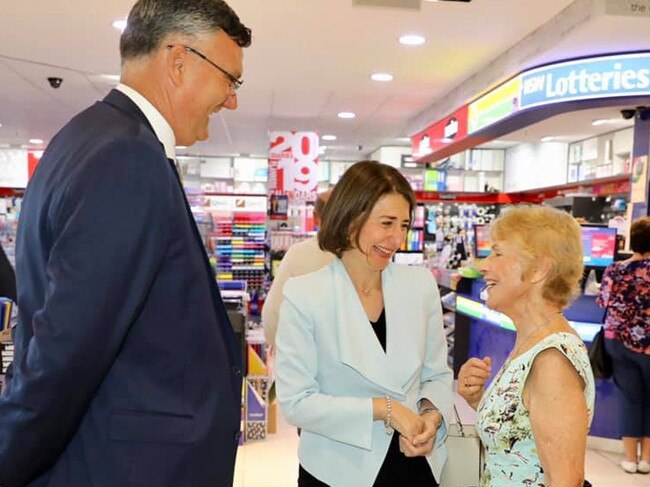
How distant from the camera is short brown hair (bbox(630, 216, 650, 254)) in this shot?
4.28m

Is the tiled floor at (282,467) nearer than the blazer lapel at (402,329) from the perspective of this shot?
No

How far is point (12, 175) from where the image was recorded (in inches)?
569

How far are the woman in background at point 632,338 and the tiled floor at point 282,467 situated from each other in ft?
0.45

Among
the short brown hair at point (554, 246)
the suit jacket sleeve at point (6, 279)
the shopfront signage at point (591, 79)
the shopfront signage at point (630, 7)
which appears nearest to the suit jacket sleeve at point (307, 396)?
the short brown hair at point (554, 246)

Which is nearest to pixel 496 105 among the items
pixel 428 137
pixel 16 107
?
pixel 428 137

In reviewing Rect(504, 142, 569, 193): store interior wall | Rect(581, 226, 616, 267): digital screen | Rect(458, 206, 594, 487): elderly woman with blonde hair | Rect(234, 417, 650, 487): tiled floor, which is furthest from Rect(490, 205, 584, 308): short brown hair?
Rect(504, 142, 569, 193): store interior wall

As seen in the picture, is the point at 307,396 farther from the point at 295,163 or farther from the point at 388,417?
the point at 295,163

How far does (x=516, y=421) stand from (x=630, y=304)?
3.23 metres

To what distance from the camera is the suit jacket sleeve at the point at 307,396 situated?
1.63 m

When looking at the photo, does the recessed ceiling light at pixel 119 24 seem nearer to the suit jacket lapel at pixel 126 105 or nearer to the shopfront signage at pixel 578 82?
the shopfront signage at pixel 578 82

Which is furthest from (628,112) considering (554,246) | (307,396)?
(307,396)

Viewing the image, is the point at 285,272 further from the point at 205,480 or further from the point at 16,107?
the point at 16,107

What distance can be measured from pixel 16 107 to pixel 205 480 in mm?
9397

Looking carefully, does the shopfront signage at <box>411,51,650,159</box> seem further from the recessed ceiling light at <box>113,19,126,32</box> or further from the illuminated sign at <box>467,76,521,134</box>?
the recessed ceiling light at <box>113,19,126,32</box>
